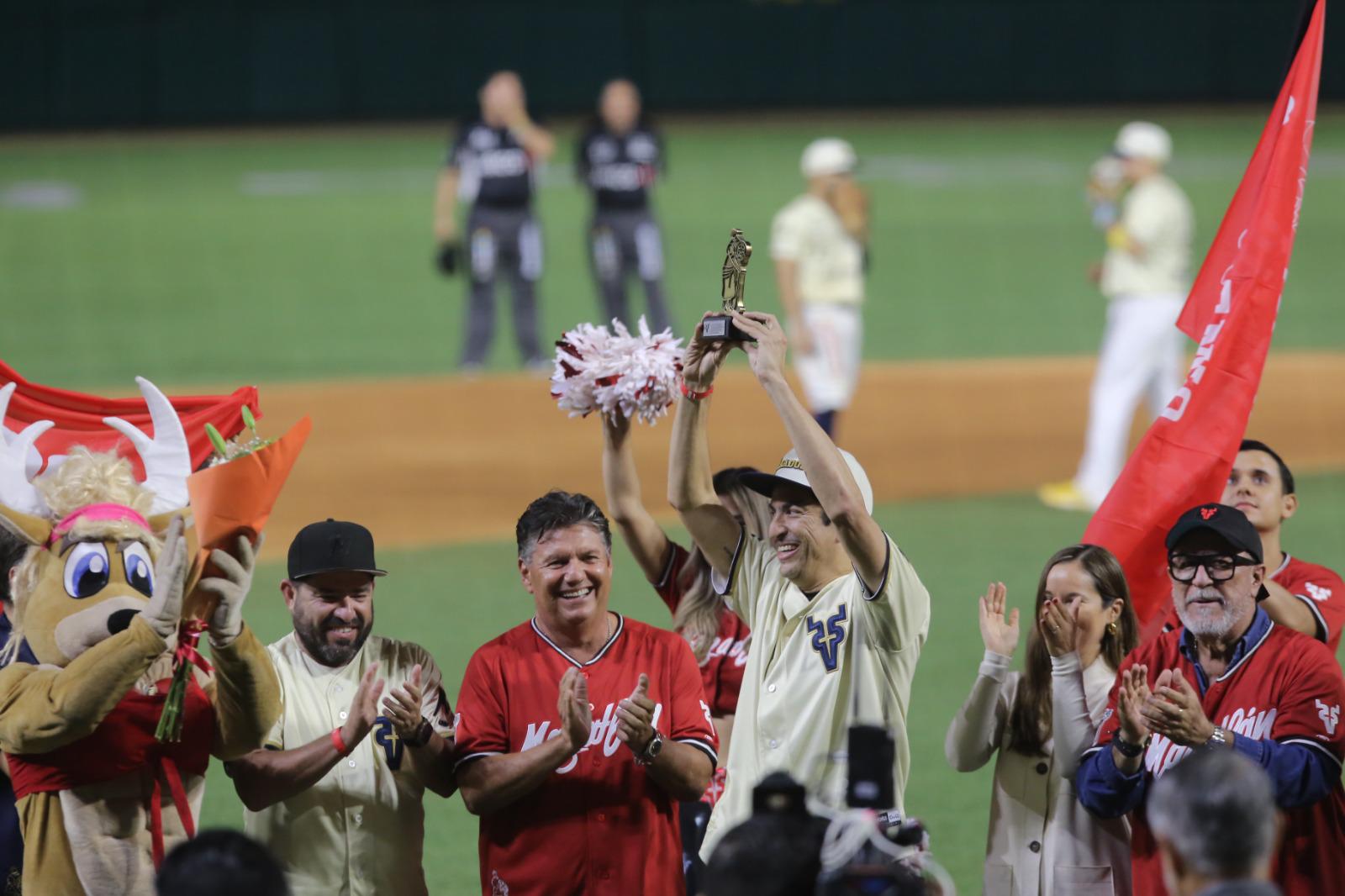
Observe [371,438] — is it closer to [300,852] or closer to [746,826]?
[300,852]

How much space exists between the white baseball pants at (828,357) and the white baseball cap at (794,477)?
24.9 feet

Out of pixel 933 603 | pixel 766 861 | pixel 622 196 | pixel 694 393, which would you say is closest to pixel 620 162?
pixel 622 196

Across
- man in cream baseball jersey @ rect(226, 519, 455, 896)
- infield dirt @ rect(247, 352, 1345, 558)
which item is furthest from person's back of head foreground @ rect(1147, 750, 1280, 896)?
infield dirt @ rect(247, 352, 1345, 558)

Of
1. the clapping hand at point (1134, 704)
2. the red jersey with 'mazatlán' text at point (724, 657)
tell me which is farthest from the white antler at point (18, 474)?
the clapping hand at point (1134, 704)

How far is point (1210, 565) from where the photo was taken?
182 inches

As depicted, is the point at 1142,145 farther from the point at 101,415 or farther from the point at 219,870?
the point at 219,870

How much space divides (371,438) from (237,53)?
59.8ft

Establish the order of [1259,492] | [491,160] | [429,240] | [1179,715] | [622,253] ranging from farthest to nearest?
[429,240], [622,253], [491,160], [1259,492], [1179,715]

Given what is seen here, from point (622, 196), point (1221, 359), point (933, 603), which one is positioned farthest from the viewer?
point (622, 196)

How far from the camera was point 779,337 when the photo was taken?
474cm

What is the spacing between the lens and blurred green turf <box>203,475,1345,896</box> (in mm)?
7168

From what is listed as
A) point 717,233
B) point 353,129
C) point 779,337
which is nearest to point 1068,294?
point 717,233

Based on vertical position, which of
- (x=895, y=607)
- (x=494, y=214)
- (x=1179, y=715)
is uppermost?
(x=494, y=214)

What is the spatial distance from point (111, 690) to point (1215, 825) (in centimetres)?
244
